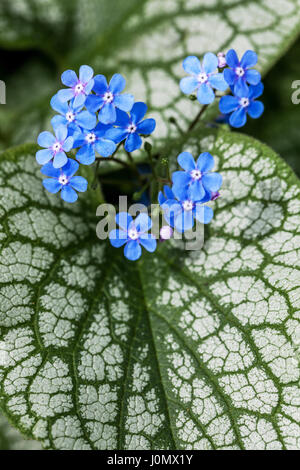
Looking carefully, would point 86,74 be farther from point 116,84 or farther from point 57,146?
point 57,146

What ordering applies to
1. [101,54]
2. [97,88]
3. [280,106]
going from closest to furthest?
[97,88]
[101,54]
[280,106]

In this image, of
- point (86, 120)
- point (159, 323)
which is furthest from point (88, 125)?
point (159, 323)

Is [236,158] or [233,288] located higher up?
[236,158]

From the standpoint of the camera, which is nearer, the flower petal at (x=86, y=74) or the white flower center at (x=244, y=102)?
the flower petal at (x=86, y=74)

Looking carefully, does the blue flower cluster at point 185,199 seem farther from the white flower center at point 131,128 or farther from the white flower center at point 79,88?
the white flower center at point 79,88

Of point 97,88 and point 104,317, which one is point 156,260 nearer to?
point 104,317

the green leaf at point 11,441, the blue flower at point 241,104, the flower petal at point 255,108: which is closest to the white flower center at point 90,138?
the blue flower at point 241,104

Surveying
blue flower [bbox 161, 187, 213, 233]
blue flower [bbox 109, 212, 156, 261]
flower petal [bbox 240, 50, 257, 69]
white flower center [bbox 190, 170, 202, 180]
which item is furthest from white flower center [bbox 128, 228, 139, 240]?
flower petal [bbox 240, 50, 257, 69]
